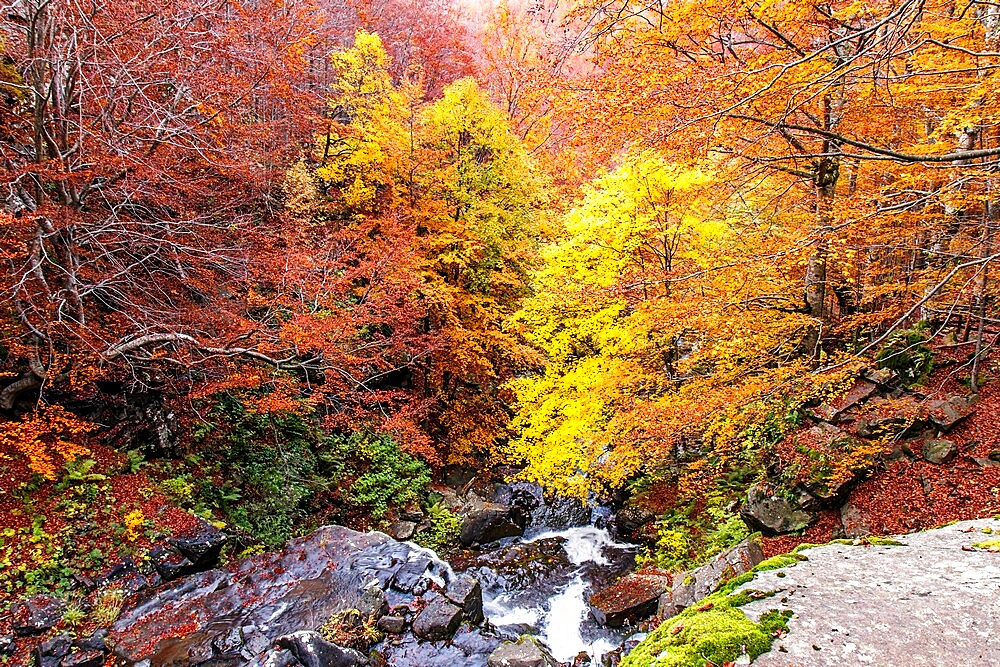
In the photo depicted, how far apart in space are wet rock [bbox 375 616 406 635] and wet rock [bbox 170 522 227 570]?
10.1ft

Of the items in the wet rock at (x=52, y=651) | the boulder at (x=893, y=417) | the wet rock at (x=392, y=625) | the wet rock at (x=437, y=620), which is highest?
the boulder at (x=893, y=417)

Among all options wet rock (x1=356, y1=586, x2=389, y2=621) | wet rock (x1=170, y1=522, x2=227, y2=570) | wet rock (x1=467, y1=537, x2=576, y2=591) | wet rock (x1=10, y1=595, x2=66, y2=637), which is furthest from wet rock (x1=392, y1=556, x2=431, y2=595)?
wet rock (x1=10, y1=595, x2=66, y2=637)

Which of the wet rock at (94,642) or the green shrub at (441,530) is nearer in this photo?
the wet rock at (94,642)

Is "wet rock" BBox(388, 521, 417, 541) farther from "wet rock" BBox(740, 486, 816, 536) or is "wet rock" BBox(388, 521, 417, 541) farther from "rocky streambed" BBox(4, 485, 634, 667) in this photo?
"wet rock" BBox(740, 486, 816, 536)

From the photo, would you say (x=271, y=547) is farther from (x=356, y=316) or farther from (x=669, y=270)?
(x=669, y=270)

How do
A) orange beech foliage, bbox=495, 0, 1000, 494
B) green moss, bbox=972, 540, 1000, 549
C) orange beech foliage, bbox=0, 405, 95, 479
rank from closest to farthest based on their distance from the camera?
green moss, bbox=972, 540, 1000, 549, orange beech foliage, bbox=495, 0, 1000, 494, orange beech foliage, bbox=0, 405, 95, 479

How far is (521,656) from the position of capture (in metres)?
6.38

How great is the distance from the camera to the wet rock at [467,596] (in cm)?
744

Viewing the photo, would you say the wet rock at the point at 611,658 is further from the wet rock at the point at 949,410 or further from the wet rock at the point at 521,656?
the wet rock at the point at 949,410

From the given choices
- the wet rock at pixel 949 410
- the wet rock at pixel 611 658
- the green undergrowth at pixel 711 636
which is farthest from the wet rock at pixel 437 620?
the wet rock at pixel 949 410

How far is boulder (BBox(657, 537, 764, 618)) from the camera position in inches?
250

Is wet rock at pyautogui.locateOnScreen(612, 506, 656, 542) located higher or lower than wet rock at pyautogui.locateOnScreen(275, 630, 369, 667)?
lower

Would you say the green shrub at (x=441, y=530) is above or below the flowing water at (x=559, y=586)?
above

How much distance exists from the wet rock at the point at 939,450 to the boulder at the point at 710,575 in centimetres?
309
